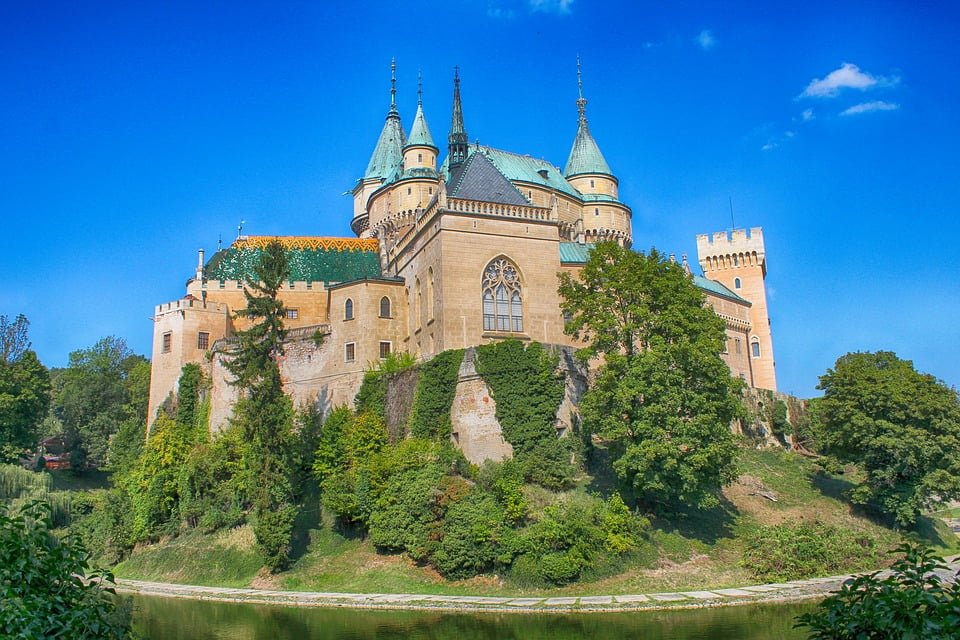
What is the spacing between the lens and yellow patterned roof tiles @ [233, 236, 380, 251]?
60.2 m

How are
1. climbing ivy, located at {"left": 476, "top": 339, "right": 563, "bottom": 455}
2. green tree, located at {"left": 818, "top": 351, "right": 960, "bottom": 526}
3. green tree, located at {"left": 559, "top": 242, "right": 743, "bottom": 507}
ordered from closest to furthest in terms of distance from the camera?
green tree, located at {"left": 559, "top": 242, "right": 743, "bottom": 507} → climbing ivy, located at {"left": 476, "top": 339, "right": 563, "bottom": 455} → green tree, located at {"left": 818, "top": 351, "right": 960, "bottom": 526}

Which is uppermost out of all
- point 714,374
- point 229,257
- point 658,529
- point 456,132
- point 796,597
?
point 456,132

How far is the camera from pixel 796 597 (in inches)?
1116

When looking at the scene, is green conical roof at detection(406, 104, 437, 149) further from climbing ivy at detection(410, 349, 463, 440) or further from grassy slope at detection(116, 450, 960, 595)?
grassy slope at detection(116, 450, 960, 595)

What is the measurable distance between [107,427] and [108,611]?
6193 cm

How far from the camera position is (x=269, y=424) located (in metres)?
37.3

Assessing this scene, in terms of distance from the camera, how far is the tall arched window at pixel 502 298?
43.2 m

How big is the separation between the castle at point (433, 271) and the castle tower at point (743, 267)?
0.38 ft

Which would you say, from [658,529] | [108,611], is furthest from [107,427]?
[108,611]

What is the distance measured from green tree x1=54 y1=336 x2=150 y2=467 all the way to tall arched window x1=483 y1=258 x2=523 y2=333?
31.6 meters

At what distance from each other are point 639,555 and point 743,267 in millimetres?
45989

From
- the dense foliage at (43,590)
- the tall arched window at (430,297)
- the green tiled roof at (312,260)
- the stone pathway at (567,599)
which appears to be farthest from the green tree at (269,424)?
the dense foliage at (43,590)

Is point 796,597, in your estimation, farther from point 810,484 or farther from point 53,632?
point 53,632

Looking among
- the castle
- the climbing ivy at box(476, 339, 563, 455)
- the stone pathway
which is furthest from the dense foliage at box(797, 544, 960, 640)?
the castle
